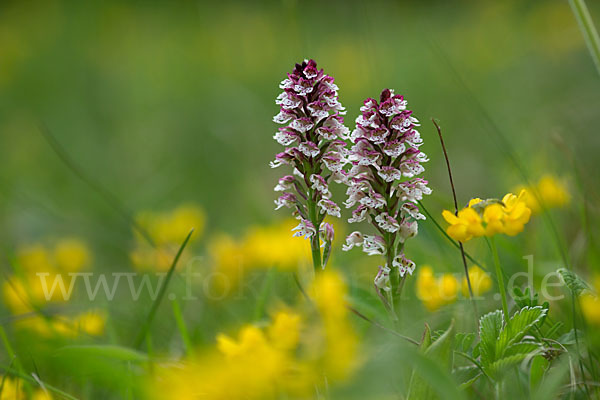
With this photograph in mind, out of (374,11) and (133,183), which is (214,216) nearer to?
(133,183)

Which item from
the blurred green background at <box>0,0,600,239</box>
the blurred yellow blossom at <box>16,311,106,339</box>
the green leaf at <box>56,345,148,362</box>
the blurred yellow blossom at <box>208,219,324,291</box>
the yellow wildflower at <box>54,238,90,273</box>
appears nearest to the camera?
the green leaf at <box>56,345,148,362</box>

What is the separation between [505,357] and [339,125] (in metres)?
0.56

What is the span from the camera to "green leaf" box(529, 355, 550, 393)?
1.23 metres

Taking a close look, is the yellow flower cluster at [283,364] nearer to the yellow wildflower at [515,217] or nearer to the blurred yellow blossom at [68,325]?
the yellow wildflower at [515,217]

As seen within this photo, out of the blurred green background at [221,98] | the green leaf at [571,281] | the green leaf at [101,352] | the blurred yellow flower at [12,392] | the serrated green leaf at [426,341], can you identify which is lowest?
the blurred yellow flower at [12,392]

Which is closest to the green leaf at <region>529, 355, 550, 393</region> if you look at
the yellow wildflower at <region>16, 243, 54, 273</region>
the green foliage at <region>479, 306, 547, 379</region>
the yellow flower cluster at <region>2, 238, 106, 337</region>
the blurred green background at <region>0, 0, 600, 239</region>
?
the green foliage at <region>479, 306, 547, 379</region>

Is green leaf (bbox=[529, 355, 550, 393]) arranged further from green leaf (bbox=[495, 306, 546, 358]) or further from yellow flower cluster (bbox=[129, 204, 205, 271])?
yellow flower cluster (bbox=[129, 204, 205, 271])

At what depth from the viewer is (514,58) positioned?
555cm

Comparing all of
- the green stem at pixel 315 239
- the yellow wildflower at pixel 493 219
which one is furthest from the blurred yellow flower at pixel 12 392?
the yellow wildflower at pixel 493 219

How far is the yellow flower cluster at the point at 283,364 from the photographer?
917 mm

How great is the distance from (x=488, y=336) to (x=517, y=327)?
0.06 metres

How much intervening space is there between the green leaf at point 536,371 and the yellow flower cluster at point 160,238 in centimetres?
145

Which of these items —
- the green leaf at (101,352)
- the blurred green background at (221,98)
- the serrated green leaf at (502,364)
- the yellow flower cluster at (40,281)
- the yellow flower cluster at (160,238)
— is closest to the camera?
the serrated green leaf at (502,364)

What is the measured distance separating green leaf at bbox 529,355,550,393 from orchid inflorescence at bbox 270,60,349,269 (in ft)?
1.56
